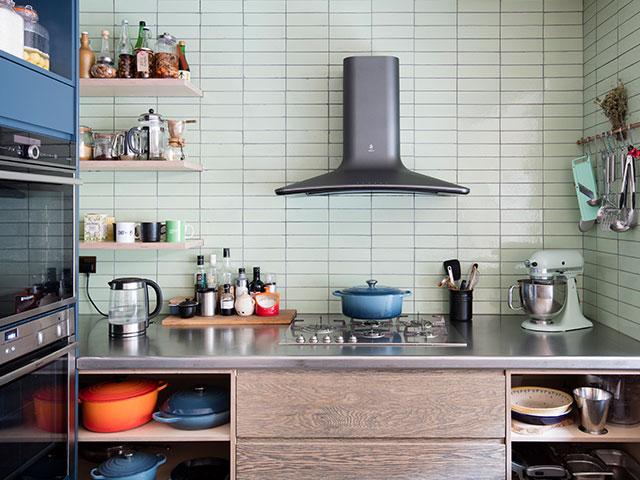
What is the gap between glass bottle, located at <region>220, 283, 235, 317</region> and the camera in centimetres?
257

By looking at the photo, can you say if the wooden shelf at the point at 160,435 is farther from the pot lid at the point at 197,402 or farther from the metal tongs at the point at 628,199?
the metal tongs at the point at 628,199

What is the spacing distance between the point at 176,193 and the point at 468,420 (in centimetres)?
173

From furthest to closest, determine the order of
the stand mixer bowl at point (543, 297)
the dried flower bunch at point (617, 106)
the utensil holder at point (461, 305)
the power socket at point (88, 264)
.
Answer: the power socket at point (88, 264) < the utensil holder at point (461, 305) < the stand mixer bowl at point (543, 297) < the dried flower bunch at point (617, 106)

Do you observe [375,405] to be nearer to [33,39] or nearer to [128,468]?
[128,468]

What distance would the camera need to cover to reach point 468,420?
1943mm

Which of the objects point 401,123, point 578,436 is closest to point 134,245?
point 401,123

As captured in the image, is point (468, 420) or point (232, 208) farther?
point (232, 208)

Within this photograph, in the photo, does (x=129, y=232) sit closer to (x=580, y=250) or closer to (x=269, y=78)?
(x=269, y=78)

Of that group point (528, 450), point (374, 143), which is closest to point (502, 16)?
point (374, 143)

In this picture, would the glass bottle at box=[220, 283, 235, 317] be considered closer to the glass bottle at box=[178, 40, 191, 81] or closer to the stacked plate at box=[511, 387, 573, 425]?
the glass bottle at box=[178, 40, 191, 81]

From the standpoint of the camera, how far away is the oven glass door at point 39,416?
1.56m

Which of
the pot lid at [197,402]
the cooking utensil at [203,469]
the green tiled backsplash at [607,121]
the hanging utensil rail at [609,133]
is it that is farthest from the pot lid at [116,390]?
the hanging utensil rail at [609,133]

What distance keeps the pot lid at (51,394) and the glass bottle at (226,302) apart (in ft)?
2.76

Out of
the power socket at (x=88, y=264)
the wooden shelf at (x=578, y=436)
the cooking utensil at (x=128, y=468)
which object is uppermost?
the power socket at (x=88, y=264)
